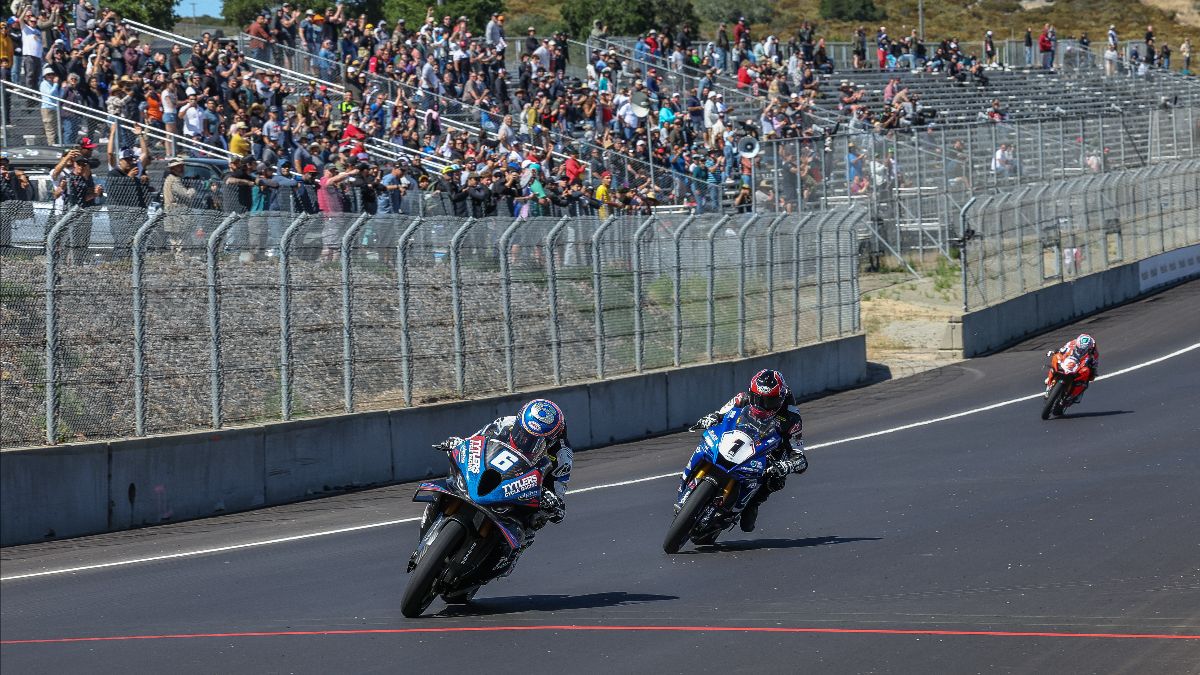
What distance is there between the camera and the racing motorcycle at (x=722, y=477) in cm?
1238

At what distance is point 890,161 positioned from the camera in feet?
113

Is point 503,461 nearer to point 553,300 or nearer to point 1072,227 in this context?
point 553,300

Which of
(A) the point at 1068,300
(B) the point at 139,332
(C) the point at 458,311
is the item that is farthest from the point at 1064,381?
(A) the point at 1068,300

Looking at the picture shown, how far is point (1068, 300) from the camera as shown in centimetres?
3400

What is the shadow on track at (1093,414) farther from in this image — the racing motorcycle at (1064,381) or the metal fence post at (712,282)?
the metal fence post at (712,282)

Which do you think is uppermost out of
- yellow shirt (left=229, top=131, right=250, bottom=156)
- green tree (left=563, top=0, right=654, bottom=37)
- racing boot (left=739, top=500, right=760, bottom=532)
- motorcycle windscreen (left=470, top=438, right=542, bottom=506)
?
green tree (left=563, top=0, right=654, bottom=37)

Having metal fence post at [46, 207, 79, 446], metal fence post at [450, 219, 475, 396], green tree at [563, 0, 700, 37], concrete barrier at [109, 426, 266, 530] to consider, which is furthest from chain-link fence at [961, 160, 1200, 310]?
green tree at [563, 0, 700, 37]

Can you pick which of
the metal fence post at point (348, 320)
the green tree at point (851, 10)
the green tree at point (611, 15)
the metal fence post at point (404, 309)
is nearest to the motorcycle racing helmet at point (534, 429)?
the metal fence post at point (348, 320)

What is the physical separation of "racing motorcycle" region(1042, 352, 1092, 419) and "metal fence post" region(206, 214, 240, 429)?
36.2 ft

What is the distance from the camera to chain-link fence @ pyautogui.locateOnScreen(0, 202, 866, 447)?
1408cm

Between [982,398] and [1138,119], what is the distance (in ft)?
76.7

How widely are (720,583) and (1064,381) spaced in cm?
1115

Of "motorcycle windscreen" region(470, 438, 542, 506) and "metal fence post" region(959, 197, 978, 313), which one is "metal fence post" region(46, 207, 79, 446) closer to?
"motorcycle windscreen" region(470, 438, 542, 506)

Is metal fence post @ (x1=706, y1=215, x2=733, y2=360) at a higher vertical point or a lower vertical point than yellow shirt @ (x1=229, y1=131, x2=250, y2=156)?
lower
